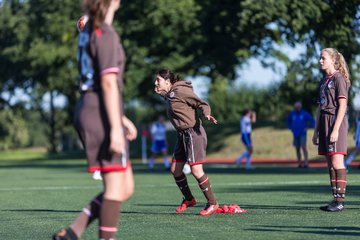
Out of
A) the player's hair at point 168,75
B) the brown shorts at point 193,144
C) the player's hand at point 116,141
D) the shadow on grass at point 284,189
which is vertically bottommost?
the shadow on grass at point 284,189

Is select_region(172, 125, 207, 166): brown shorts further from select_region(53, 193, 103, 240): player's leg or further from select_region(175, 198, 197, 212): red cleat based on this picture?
select_region(53, 193, 103, 240): player's leg

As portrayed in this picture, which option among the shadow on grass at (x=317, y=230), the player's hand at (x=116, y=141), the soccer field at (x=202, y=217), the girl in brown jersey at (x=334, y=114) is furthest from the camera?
the girl in brown jersey at (x=334, y=114)

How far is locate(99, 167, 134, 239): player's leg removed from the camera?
258 inches

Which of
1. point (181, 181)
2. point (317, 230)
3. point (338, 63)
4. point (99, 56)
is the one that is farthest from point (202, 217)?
point (99, 56)

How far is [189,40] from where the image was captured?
46062mm

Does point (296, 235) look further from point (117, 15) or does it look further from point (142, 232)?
point (117, 15)

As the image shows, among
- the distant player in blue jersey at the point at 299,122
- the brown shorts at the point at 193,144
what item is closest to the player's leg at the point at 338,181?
the brown shorts at the point at 193,144

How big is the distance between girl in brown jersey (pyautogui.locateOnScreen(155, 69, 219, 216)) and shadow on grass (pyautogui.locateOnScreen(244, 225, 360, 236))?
205 centimetres

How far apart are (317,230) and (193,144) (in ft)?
9.67

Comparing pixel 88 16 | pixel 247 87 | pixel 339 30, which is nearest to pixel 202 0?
pixel 339 30

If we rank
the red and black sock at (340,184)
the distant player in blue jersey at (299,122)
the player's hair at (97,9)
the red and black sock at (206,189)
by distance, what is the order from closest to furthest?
1. the player's hair at (97,9)
2. the red and black sock at (340,184)
3. the red and black sock at (206,189)
4. the distant player in blue jersey at (299,122)

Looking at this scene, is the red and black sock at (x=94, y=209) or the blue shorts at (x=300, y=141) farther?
the blue shorts at (x=300, y=141)

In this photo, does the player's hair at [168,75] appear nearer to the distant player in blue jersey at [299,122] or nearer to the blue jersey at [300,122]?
the distant player in blue jersey at [299,122]

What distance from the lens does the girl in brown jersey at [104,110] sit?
252 inches
